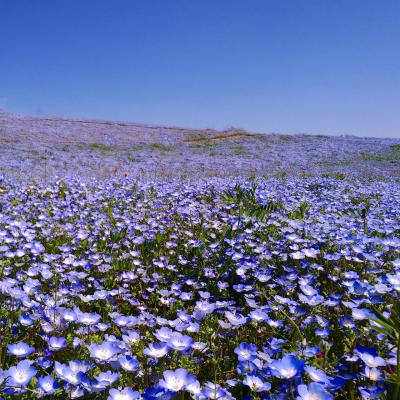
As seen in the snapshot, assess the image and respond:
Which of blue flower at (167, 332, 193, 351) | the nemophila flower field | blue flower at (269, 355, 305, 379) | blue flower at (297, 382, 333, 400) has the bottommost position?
the nemophila flower field

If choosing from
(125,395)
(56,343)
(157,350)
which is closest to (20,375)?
(56,343)

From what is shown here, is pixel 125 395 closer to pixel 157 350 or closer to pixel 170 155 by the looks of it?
pixel 157 350

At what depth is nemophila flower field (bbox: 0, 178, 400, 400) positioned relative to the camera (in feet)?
6.27

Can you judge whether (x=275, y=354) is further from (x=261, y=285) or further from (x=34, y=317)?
(x=34, y=317)

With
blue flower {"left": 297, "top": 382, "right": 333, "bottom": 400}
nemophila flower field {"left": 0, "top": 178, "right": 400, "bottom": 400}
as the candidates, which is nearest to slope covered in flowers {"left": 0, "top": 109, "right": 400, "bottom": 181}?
nemophila flower field {"left": 0, "top": 178, "right": 400, "bottom": 400}

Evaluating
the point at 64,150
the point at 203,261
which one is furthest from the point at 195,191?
the point at 64,150

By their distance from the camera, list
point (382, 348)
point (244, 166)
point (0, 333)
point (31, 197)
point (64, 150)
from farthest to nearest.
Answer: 1. point (64, 150)
2. point (244, 166)
3. point (31, 197)
4. point (0, 333)
5. point (382, 348)

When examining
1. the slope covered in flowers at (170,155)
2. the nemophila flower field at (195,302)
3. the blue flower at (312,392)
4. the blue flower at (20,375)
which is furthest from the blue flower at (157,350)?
the slope covered in flowers at (170,155)

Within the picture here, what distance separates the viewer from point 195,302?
11.4ft

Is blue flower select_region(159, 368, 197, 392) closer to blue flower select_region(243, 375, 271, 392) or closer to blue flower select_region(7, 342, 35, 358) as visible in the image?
blue flower select_region(243, 375, 271, 392)

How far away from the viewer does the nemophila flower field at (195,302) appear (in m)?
1.91

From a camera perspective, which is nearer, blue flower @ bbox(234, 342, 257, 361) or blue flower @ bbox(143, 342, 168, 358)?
blue flower @ bbox(143, 342, 168, 358)

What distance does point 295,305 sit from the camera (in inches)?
111

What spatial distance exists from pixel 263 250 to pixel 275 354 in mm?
1816
